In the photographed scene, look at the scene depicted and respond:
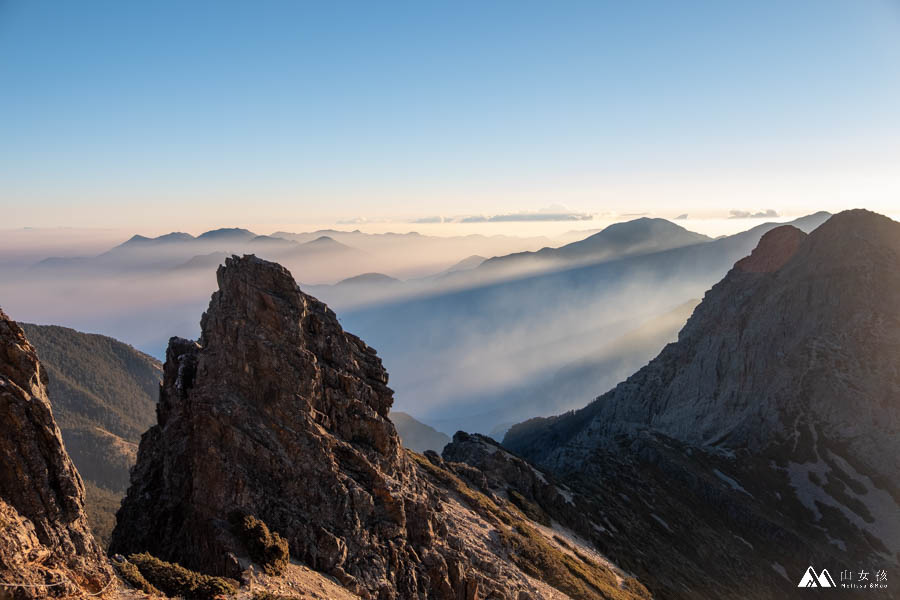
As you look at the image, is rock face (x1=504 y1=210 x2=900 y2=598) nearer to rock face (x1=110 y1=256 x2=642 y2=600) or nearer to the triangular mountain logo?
the triangular mountain logo

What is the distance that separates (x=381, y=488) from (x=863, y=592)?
312 ft

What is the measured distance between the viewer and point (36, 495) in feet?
84.2

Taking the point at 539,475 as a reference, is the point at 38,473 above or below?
above

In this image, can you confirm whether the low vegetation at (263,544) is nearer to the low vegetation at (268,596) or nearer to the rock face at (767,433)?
the low vegetation at (268,596)

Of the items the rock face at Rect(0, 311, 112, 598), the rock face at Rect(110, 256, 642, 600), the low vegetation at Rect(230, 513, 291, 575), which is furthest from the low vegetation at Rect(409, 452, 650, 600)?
the rock face at Rect(0, 311, 112, 598)

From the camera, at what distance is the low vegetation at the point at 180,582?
2991cm

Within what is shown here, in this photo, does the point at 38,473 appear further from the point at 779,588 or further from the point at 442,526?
the point at 779,588

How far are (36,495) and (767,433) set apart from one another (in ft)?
513

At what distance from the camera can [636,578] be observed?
3120 inches

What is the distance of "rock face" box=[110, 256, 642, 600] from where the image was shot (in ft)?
136

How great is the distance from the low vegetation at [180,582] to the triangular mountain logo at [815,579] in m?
99.9

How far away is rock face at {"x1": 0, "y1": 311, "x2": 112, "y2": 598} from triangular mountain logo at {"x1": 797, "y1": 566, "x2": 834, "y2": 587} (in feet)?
352

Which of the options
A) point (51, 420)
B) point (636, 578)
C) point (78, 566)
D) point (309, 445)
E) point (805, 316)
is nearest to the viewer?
point (78, 566)

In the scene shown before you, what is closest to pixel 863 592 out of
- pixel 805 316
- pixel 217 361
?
pixel 805 316
